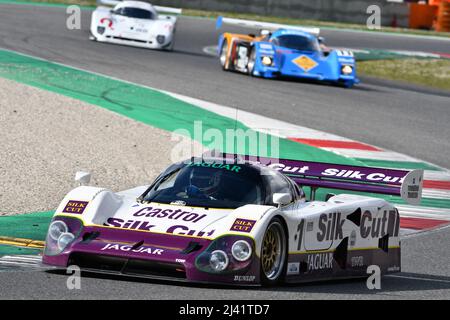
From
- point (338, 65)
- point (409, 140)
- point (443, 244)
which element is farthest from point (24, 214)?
point (338, 65)

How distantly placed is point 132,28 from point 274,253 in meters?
19.8

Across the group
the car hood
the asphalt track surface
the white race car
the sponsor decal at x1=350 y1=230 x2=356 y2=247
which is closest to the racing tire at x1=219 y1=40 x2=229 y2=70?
the asphalt track surface

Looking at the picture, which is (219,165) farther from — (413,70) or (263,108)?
(413,70)

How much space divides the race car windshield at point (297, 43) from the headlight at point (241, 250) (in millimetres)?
17111

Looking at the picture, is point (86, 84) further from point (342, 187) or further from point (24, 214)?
point (342, 187)

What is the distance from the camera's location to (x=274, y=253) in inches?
351

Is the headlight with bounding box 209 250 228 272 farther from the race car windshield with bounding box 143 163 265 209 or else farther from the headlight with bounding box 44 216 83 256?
the headlight with bounding box 44 216 83 256

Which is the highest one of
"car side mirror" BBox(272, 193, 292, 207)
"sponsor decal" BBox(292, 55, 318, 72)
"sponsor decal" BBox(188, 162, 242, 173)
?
"sponsor decal" BBox(188, 162, 242, 173)

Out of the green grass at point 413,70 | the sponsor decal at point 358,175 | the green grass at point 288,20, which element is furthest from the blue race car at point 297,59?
the sponsor decal at point 358,175

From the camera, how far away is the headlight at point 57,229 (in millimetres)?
8898

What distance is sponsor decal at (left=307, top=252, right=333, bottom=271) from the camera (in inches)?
366

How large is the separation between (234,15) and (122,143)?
24585mm

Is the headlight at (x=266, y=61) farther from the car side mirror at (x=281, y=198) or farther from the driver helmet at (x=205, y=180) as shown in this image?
the car side mirror at (x=281, y=198)

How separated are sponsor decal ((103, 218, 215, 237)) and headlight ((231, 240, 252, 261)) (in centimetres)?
24
